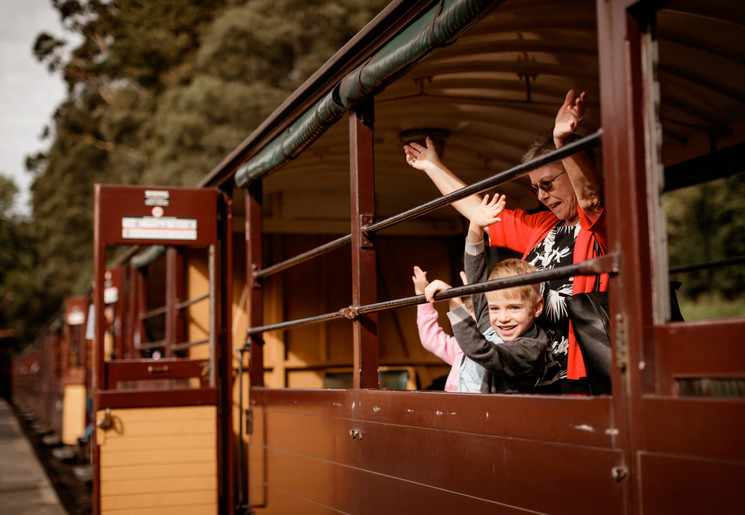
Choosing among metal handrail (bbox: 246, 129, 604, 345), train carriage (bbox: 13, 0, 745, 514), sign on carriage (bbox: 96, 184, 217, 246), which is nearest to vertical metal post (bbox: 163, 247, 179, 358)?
train carriage (bbox: 13, 0, 745, 514)

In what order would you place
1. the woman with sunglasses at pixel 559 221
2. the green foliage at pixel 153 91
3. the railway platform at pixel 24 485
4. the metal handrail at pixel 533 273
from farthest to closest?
the green foliage at pixel 153 91
the railway platform at pixel 24 485
the woman with sunglasses at pixel 559 221
the metal handrail at pixel 533 273

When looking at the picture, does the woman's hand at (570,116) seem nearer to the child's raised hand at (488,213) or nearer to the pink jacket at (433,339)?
the child's raised hand at (488,213)

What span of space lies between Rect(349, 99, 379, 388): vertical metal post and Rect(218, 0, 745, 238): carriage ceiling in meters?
0.48

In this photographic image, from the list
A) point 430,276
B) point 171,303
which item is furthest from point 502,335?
point 171,303

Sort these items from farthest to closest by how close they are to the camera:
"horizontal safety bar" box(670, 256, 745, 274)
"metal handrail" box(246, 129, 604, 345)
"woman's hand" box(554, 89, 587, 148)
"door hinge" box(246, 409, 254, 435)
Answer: "door hinge" box(246, 409, 254, 435), "horizontal safety bar" box(670, 256, 745, 274), "woman's hand" box(554, 89, 587, 148), "metal handrail" box(246, 129, 604, 345)

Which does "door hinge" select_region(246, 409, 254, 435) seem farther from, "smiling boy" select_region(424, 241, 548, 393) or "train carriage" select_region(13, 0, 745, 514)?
"smiling boy" select_region(424, 241, 548, 393)

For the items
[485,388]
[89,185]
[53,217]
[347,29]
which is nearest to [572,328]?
[485,388]

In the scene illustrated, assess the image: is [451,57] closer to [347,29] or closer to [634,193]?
[634,193]

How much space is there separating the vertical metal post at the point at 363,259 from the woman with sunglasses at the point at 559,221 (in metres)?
0.25

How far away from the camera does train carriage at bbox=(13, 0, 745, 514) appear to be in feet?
7.45

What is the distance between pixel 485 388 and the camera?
137 inches

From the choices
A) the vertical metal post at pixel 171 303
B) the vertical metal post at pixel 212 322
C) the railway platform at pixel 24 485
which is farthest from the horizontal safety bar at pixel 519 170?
the railway platform at pixel 24 485

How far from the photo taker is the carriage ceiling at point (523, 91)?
3.92 metres

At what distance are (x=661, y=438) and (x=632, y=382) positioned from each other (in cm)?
17
